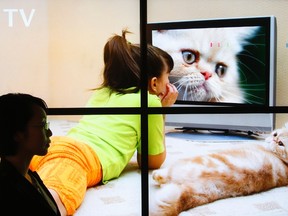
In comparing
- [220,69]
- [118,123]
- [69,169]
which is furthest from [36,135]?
[220,69]

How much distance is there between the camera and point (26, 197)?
43.4 inches

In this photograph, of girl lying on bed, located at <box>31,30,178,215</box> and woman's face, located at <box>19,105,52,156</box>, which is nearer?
woman's face, located at <box>19,105,52,156</box>

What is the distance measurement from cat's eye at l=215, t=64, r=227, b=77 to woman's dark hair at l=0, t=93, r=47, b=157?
3.67 ft

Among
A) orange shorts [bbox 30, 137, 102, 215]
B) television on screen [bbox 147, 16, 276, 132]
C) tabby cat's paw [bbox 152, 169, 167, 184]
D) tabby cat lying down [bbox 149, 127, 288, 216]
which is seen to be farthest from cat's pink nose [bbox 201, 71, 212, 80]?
orange shorts [bbox 30, 137, 102, 215]

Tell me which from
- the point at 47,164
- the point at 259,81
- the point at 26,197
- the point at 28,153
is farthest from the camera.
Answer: the point at 259,81

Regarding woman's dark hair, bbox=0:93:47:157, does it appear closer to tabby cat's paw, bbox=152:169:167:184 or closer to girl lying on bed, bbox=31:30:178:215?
girl lying on bed, bbox=31:30:178:215

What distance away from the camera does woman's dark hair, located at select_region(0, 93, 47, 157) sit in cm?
117

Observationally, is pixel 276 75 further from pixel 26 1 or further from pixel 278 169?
pixel 26 1

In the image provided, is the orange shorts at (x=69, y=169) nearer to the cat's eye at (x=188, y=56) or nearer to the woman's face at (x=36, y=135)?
the woman's face at (x=36, y=135)

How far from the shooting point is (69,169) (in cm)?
179

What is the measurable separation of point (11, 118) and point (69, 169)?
661 millimetres

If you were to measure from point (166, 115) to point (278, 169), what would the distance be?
2.19ft

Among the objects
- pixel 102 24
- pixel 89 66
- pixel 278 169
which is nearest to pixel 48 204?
pixel 89 66

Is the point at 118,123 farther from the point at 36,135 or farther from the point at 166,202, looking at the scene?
the point at 36,135
